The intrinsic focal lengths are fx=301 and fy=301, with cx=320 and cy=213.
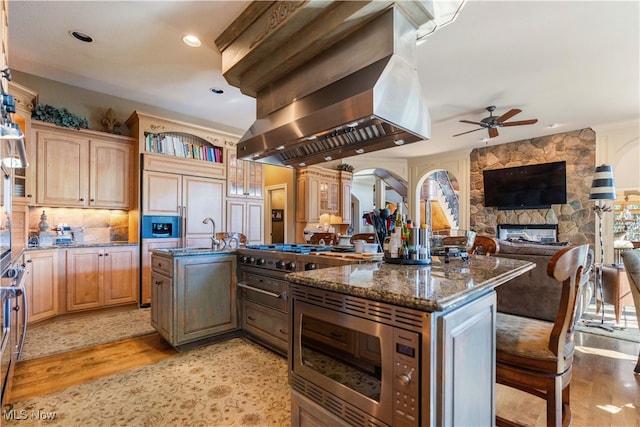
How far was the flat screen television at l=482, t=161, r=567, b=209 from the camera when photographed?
5.81m

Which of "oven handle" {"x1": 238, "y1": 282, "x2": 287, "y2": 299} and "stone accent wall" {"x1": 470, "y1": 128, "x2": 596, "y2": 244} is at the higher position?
"stone accent wall" {"x1": 470, "y1": 128, "x2": 596, "y2": 244}

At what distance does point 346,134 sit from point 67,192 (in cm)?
368

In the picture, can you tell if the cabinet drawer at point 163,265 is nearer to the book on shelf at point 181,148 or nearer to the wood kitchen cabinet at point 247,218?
the book on shelf at point 181,148

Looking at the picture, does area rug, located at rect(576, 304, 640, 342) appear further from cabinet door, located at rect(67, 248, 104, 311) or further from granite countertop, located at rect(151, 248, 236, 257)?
cabinet door, located at rect(67, 248, 104, 311)

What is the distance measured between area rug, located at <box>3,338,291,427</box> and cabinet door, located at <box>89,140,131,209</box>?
2.66 meters

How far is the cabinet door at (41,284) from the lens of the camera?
323 cm

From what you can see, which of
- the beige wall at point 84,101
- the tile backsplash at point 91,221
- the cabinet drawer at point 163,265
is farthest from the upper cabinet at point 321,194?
the cabinet drawer at point 163,265

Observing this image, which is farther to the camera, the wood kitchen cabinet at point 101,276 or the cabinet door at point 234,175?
the cabinet door at point 234,175

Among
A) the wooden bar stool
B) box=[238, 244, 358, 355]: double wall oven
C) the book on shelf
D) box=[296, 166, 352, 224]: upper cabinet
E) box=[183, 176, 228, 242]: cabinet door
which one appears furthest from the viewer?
box=[296, 166, 352, 224]: upper cabinet

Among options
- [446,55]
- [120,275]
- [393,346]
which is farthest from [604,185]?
[120,275]

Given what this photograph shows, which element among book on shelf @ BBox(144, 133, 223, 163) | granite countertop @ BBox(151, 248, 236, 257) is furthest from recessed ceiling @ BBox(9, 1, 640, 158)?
granite countertop @ BBox(151, 248, 236, 257)

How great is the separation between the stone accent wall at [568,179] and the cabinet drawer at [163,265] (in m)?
6.41

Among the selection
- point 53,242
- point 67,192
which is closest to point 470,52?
point 67,192

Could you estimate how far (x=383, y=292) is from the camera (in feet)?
3.29
